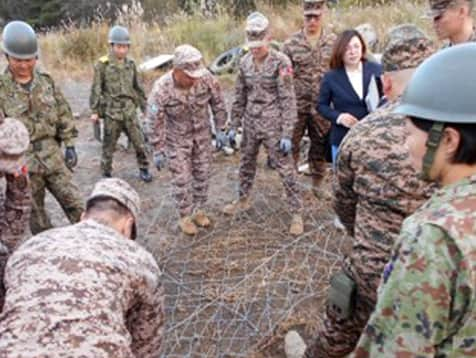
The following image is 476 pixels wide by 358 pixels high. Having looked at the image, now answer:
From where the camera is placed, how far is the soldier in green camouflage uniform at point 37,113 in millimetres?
3797

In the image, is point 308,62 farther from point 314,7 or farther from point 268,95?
point 268,95

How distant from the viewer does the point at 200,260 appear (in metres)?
4.28

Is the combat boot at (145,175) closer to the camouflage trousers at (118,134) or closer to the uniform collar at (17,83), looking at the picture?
the camouflage trousers at (118,134)

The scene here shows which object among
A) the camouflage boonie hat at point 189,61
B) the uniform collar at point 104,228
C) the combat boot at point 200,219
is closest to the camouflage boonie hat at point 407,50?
the uniform collar at point 104,228

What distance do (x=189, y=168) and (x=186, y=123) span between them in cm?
40

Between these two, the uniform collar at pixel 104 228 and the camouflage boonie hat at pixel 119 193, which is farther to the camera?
the camouflage boonie hat at pixel 119 193

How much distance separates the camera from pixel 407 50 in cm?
231

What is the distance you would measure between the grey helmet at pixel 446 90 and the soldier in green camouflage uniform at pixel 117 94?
475 cm

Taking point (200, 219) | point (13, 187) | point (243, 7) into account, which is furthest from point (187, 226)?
point (243, 7)

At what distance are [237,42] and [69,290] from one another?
10.6 meters

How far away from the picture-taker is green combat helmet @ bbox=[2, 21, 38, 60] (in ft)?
12.2

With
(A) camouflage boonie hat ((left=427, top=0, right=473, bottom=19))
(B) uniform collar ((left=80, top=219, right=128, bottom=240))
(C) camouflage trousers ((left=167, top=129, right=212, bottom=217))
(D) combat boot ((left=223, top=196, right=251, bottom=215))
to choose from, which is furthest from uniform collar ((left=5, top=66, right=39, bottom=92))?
(A) camouflage boonie hat ((left=427, top=0, right=473, bottom=19))

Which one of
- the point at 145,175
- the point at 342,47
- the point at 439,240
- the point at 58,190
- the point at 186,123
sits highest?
the point at 439,240

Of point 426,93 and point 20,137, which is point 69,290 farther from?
point 20,137
